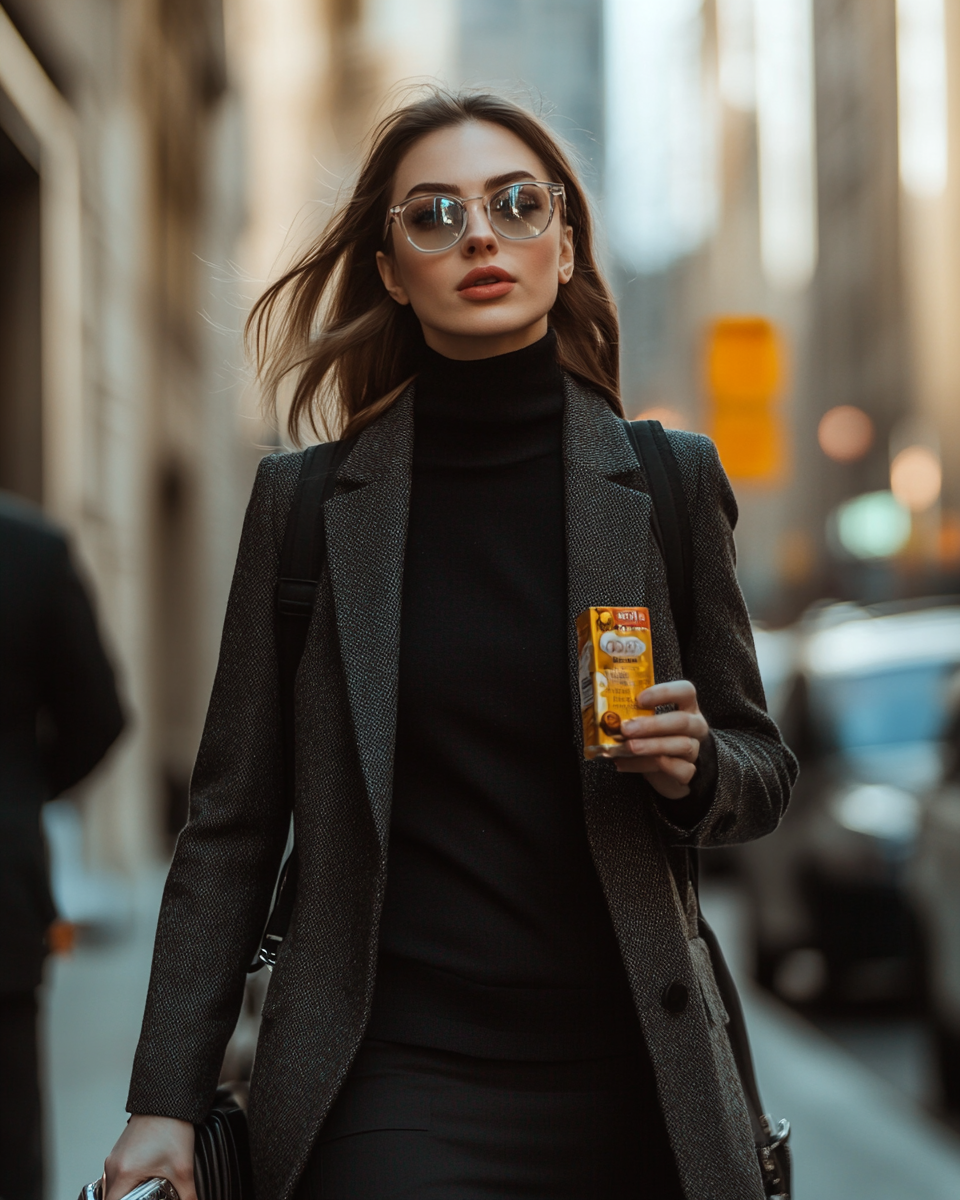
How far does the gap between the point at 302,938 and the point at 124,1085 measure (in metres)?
5.34

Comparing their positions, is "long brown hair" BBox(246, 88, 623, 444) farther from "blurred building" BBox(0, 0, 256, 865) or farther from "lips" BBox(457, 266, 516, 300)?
"blurred building" BBox(0, 0, 256, 865)

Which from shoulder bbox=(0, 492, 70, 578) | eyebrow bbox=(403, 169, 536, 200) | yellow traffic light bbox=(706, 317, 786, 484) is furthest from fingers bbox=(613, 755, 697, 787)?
yellow traffic light bbox=(706, 317, 786, 484)

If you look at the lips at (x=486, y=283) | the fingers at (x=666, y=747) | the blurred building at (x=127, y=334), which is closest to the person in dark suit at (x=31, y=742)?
the blurred building at (x=127, y=334)

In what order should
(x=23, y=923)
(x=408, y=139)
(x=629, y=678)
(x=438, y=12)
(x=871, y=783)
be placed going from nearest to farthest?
(x=629, y=678), (x=408, y=139), (x=23, y=923), (x=871, y=783), (x=438, y=12)

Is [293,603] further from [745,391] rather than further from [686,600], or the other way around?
[745,391]

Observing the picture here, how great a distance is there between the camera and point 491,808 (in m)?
2.07

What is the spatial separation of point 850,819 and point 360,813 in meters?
6.65

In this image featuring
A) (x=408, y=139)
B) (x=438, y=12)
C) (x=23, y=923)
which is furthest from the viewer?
(x=438, y=12)

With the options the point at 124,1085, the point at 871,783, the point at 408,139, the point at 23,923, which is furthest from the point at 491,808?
the point at 871,783

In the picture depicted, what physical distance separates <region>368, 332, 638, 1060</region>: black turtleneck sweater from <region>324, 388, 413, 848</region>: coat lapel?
4cm

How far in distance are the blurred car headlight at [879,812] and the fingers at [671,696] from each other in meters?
Answer: 6.63

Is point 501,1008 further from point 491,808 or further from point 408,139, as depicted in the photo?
point 408,139

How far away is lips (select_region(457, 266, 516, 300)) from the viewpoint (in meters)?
2.23

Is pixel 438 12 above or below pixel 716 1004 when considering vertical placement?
above
